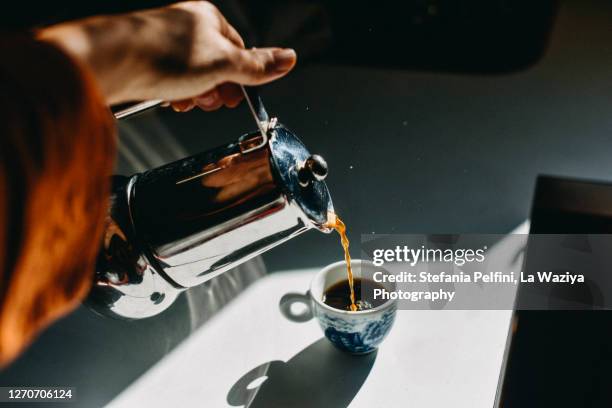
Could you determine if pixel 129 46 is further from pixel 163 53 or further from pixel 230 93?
pixel 230 93

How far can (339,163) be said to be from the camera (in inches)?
41.9

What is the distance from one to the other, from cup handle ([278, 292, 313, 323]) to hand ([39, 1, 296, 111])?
1.14 ft

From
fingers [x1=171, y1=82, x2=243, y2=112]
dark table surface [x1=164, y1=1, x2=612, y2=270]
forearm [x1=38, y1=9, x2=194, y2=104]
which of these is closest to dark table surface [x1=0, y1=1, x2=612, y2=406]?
dark table surface [x1=164, y1=1, x2=612, y2=270]

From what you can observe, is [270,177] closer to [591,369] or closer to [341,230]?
[341,230]

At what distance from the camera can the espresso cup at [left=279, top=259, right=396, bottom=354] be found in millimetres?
632

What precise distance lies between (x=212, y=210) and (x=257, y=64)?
0.16 metres

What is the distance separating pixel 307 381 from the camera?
2.21 ft

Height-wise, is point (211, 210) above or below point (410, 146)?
above

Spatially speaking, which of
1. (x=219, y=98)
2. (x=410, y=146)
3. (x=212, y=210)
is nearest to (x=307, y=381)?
(x=212, y=210)

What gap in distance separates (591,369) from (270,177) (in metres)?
0.77

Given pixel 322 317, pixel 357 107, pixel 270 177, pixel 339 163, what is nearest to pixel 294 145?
pixel 270 177

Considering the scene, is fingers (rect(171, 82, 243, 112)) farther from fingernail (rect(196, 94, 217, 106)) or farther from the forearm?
the forearm

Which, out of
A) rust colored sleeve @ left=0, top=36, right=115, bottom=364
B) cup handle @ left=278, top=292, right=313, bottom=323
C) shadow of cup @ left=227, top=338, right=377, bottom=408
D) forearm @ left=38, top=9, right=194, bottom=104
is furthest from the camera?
cup handle @ left=278, top=292, right=313, bottom=323

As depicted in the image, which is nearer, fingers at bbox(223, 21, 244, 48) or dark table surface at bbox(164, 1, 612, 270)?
fingers at bbox(223, 21, 244, 48)
